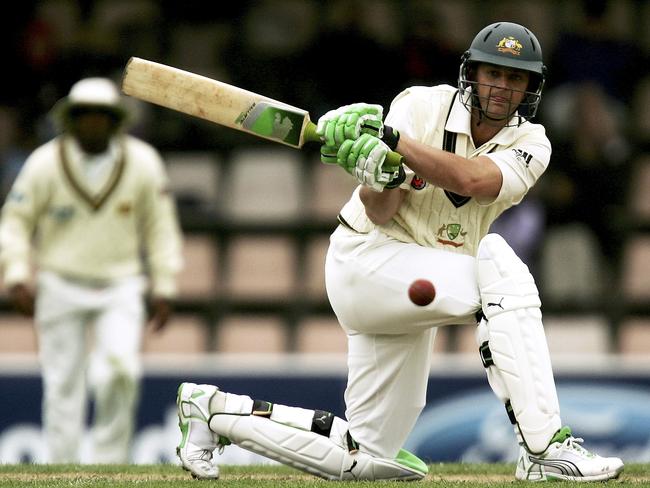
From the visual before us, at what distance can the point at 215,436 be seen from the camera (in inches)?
186

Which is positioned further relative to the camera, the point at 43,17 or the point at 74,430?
the point at 43,17

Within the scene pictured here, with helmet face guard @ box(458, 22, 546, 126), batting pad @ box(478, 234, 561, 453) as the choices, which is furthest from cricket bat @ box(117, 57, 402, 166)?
batting pad @ box(478, 234, 561, 453)

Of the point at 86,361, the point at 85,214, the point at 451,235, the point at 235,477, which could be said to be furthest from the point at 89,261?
the point at 451,235

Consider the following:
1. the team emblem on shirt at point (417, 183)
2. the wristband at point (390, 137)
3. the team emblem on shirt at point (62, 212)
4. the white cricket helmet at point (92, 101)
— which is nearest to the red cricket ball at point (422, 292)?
the team emblem on shirt at point (417, 183)

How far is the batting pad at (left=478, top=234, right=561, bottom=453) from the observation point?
4.40 m

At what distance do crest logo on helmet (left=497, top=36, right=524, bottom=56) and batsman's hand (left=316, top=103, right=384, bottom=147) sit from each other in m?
0.53

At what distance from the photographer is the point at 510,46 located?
4.68 meters

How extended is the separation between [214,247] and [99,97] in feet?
6.22

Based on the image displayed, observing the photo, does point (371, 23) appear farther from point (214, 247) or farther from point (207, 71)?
point (214, 247)

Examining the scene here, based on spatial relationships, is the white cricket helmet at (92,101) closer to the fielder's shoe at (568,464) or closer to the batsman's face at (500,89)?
the batsman's face at (500,89)

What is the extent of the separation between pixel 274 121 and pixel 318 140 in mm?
164

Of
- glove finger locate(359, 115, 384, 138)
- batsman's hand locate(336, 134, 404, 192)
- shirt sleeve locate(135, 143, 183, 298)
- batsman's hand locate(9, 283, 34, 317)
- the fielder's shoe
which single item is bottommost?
batsman's hand locate(9, 283, 34, 317)

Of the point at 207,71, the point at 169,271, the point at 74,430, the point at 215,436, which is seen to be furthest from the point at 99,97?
the point at 215,436

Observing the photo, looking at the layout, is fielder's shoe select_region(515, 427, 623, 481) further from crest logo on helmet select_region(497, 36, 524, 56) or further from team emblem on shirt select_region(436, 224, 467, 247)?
crest logo on helmet select_region(497, 36, 524, 56)
